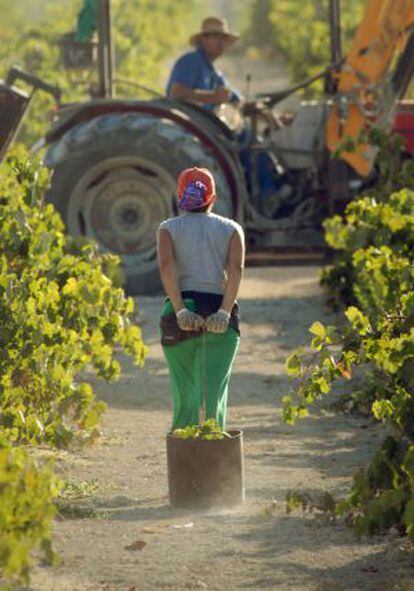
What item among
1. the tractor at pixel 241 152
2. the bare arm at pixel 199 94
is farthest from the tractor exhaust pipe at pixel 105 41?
the bare arm at pixel 199 94

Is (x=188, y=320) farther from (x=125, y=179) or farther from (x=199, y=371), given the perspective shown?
(x=125, y=179)

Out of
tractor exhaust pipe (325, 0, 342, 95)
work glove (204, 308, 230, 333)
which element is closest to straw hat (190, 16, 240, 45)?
tractor exhaust pipe (325, 0, 342, 95)

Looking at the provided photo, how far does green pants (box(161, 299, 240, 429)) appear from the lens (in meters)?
8.87

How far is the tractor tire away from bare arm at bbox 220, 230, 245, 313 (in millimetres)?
6117

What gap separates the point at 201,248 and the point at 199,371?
558 mm

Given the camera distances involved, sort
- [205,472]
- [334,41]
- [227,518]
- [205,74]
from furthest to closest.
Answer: [334,41] < [205,74] < [205,472] < [227,518]

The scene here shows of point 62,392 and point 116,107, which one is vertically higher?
point 116,107

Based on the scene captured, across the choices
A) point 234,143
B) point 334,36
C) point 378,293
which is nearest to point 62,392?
point 378,293

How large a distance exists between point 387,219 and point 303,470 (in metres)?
3.17

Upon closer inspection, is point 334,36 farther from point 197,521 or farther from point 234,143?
point 197,521

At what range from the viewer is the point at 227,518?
8.30 m

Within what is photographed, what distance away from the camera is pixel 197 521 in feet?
27.0

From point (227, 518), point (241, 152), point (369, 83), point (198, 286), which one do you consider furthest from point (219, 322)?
point (369, 83)

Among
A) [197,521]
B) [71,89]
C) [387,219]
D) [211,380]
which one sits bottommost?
[197,521]
